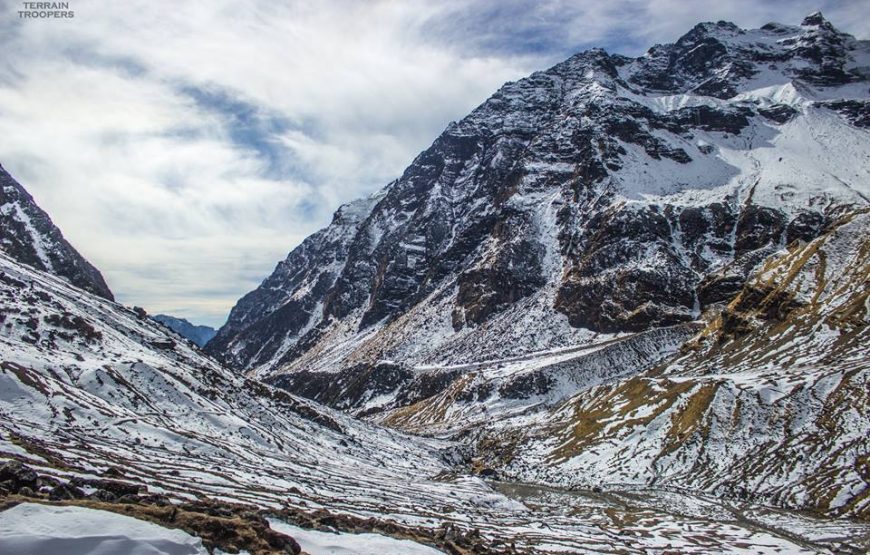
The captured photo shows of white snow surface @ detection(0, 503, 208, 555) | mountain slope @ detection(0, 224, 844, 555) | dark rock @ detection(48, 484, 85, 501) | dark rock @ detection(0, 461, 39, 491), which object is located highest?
white snow surface @ detection(0, 503, 208, 555)

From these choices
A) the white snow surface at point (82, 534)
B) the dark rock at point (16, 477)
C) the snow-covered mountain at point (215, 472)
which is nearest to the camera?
the white snow surface at point (82, 534)

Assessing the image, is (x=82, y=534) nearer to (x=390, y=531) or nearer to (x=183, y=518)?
(x=183, y=518)

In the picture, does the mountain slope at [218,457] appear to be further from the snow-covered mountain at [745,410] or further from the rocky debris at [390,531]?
the snow-covered mountain at [745,410]

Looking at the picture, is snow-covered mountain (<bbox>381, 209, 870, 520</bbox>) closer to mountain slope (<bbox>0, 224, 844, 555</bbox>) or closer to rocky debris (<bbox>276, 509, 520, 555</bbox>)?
mountain slope (<bbox>0, 224, 844, 555</bbox>)

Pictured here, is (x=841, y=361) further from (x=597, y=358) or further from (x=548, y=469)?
(x=597, y=358)

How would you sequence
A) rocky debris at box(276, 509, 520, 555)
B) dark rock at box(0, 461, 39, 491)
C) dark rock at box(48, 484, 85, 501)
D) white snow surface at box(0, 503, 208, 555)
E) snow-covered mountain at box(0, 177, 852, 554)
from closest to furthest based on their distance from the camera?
1. white snow surface at box(0, 503, 208, 555)
2. dark rock at box(48, 484, 85, 501)
3. dark rock at box(0, 461, 39, 491)
4. snow-covered mountain at box(0, 177, 852, 554)
5. rocky debris at box(276, 509, 520, 555)

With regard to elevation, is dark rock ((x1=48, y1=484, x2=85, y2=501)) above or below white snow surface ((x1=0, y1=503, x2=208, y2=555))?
below

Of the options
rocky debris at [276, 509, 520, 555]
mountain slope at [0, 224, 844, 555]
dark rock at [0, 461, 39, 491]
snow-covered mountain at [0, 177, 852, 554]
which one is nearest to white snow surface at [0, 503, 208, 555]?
snow-covered mountain at [0, 177, 852, 554]

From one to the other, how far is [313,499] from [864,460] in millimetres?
74975

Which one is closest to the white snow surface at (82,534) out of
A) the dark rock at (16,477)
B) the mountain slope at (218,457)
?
the mountain slope at (218,457)

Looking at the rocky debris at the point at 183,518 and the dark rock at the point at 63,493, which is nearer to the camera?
the rocky debris at the point at 183,518

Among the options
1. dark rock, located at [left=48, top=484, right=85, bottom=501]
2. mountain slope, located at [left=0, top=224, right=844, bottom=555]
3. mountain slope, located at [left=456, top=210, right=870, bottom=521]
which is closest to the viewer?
dark rock, located at [left=48, top=484, right=85, bottom=501]

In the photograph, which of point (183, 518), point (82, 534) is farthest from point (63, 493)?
point (82, 534)

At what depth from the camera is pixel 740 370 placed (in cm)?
12369
